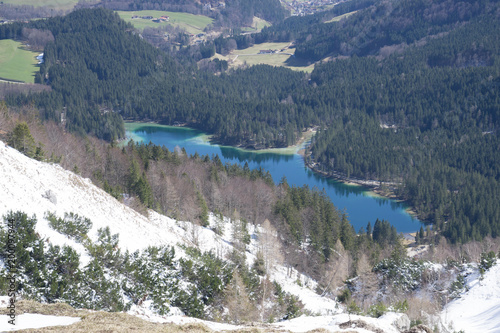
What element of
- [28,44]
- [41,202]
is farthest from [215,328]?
[28,44]

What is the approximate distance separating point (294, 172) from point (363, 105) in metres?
48.9

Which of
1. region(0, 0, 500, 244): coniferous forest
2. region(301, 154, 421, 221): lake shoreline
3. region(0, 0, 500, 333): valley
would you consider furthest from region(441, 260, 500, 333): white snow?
region(301, 154, 421, 221): lake shoreline

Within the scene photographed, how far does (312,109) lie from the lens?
6029 inches

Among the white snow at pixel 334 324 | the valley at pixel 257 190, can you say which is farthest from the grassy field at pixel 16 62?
the white snow at pixel 334 324

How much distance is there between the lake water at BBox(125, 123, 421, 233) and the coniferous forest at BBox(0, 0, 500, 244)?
4.40 metres

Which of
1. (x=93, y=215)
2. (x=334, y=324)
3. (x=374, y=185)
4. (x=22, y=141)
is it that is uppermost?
(x=22, y=141)

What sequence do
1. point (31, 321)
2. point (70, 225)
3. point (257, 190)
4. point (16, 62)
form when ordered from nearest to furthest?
1. point (31, 321)
2. point (70, 225)
3. point (257, 190)
4. point (16, 62)

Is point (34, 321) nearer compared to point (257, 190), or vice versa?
point (34, 321)

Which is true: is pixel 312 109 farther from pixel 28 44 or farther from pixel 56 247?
pixel 56 247

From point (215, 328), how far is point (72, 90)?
159m

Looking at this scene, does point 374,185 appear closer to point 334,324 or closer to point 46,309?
point 334,324

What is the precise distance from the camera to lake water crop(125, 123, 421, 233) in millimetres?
86750

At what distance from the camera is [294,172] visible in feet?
369

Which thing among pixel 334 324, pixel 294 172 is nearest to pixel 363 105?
pixel 294 172
